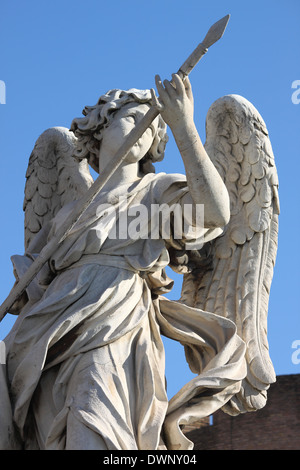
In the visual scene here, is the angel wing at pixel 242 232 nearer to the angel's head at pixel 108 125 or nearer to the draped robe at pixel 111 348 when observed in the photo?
the draped robe at pixel 111 348

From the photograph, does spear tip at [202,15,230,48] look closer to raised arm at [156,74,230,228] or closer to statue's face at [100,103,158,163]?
raised arm at [156,74,230,228]

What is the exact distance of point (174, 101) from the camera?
7297 mm

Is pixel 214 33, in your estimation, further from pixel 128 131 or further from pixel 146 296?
pixel 146 296

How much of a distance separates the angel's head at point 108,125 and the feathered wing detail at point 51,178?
0.76 m

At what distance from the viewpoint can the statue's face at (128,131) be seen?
26.1 ft

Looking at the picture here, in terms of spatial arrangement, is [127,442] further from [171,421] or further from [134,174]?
[134,174]

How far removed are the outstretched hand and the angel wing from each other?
1.22m

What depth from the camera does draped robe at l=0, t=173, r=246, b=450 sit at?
23.3 feet

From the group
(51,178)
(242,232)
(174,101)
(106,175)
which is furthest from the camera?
(51,178)

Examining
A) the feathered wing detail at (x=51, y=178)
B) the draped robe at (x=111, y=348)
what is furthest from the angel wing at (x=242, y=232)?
the feathered wing detail at (x=51, y=178)

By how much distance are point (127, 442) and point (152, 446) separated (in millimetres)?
196

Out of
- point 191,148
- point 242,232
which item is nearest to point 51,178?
point 242,232

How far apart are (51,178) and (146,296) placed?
1.84 meters
